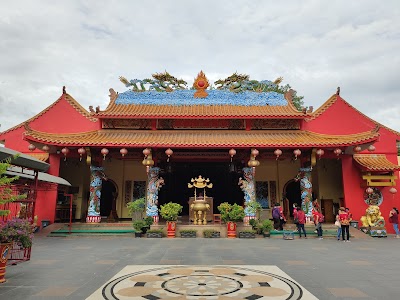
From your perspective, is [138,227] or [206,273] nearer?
[206,273]

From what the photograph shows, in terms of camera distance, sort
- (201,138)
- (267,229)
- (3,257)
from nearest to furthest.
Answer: (3,257) → (267,229) → (201,138)

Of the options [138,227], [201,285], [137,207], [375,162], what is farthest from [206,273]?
[375,162]

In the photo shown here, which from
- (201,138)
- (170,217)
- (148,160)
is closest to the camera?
(170,217)

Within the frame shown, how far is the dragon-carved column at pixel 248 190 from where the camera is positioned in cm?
1345

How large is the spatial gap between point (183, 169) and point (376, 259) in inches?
476

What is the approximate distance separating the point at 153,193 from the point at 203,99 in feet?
21.2

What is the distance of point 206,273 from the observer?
18.0 feet

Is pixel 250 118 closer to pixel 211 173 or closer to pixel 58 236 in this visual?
pixel 211 173

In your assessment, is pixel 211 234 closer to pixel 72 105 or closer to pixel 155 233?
pixel 155 233

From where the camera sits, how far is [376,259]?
7.22m

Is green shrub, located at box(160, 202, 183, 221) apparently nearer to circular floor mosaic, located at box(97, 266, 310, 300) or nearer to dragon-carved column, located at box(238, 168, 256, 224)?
dragon-carved column, located at box(238, 168, 256, 224)

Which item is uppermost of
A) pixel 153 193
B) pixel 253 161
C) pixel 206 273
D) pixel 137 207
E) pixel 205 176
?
pixel 253 161

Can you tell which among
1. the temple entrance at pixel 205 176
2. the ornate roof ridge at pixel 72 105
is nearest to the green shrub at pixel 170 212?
the temple entrance at pixel 205 176

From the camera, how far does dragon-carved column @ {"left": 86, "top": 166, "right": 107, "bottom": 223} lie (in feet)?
45.0
